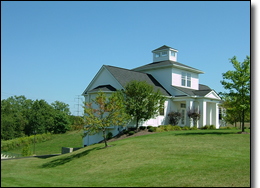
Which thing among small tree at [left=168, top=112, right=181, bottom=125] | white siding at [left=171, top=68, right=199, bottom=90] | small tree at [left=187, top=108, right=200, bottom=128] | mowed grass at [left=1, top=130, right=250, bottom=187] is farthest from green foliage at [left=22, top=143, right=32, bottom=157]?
white siding at [left=171, top=68, right=199, bottom=90]

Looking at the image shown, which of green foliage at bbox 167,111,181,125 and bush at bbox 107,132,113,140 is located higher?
green foliage at bbox 167,111,181,125

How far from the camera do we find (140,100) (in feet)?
89.2

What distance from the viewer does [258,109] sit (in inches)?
389

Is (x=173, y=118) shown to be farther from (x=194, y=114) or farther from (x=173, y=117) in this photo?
(x=194, y=114)

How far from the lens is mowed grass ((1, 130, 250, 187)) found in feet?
24.3

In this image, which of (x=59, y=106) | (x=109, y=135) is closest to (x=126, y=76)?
(x=109, y=135)

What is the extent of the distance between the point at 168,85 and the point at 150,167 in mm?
21946

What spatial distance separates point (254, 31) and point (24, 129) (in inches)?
332

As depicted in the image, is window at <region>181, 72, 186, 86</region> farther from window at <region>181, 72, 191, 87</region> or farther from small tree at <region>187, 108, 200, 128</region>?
small tree at <region>187, 108, 200, 128</region>

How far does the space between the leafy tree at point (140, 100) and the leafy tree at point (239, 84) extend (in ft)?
24.0

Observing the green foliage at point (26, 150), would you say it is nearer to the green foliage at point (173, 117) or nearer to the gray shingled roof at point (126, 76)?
the gray shingled roof at point (126, 76)

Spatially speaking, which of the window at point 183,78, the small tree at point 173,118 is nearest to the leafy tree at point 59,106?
the small tree at point 173,118

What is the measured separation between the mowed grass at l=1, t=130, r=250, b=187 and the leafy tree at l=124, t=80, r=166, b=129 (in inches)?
322

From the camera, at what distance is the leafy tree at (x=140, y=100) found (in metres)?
26.8
